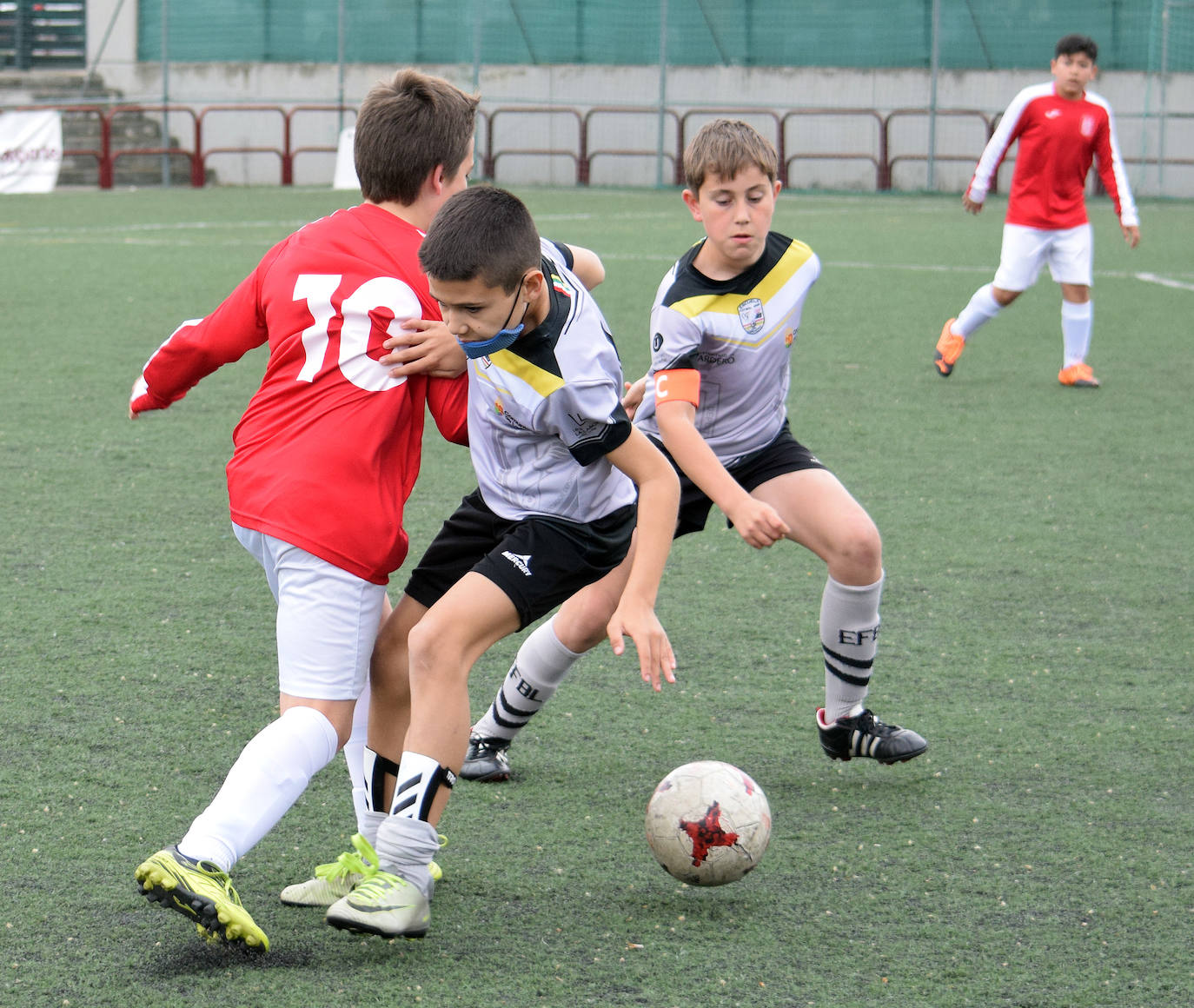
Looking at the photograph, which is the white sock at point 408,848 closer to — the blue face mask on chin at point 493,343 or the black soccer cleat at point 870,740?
the blue face mask on chin at point 493,343

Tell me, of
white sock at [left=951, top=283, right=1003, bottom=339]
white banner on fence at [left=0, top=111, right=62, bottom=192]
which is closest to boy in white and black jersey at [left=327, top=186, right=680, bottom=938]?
white sock at [left=951, top=283, right=1003, bottom=339]

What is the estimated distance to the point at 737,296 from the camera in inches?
147

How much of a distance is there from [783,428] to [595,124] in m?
23.6

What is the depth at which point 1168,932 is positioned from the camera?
2.78 m

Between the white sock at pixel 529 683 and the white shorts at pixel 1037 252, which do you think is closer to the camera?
the white sock at pixel 529 683

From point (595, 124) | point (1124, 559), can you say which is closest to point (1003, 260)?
point (1124, 559)

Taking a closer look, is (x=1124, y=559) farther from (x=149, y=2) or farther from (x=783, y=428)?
(x=149, y=2)

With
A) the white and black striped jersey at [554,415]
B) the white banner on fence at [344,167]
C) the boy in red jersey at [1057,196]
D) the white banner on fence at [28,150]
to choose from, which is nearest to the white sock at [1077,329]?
the boy in red jersey at [1057,196]

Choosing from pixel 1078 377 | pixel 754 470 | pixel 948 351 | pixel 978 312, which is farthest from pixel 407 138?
pixel 978 312

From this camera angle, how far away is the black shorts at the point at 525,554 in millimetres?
2863

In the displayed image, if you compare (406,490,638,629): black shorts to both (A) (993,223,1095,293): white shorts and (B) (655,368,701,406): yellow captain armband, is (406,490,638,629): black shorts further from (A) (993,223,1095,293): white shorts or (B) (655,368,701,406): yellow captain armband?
(A) (993,223,1095,293): white shorts

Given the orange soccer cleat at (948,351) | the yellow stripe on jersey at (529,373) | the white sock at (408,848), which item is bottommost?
the white sock at (408,848)

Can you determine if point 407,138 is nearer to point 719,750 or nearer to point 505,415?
point 505,415

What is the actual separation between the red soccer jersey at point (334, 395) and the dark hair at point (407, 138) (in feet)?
0.20
